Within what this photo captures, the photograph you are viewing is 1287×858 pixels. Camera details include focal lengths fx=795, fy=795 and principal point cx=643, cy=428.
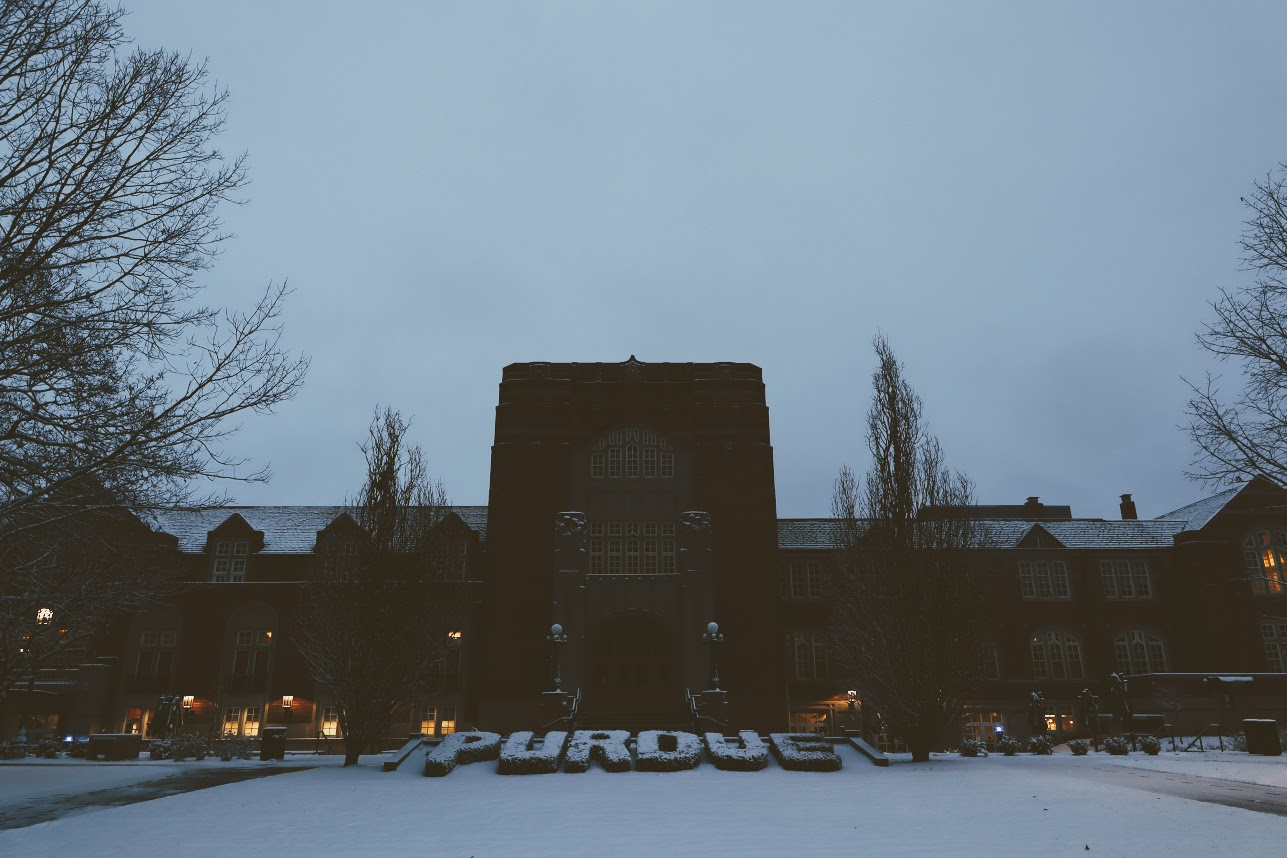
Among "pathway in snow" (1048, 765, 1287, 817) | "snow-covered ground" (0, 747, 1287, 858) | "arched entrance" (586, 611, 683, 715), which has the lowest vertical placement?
"pathway in snow" (1048, 765, 1287, 817)

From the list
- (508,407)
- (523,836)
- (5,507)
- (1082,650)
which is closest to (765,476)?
(508,407)

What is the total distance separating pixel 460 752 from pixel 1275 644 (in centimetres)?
4451

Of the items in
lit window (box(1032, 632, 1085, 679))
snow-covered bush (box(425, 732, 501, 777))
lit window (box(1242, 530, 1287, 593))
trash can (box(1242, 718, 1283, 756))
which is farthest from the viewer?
lit window (box(1032, 632, 1085, 679))

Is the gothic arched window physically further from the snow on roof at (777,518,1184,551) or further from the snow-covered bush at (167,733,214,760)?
the snow-covered bush at (167,733,214,760)

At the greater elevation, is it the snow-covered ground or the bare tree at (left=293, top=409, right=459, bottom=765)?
the bare tree at (left=293, top=409, right=459, bottom=765)

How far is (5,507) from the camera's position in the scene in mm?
10500

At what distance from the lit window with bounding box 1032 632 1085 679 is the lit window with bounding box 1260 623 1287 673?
9.31 m

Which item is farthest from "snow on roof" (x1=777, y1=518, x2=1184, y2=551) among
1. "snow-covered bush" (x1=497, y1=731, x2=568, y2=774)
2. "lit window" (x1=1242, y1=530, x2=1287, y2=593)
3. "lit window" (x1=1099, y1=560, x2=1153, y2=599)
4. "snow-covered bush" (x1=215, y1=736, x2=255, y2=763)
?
"snow-covered bush" (x1=215, y1=736, x2=255, y2=763)

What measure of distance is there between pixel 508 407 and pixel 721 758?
83.8 feet

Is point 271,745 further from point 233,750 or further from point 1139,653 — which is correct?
point 1139,653

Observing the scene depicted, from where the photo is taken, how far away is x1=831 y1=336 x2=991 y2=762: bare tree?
76.1 feet

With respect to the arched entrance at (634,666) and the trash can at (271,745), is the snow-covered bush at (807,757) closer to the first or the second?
the arched entrance at (634,666)

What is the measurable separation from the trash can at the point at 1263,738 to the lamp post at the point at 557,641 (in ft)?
80.5

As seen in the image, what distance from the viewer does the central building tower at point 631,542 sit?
3794 cm
